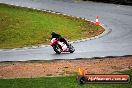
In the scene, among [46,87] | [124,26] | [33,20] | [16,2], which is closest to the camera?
[46,87]

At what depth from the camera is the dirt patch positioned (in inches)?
728

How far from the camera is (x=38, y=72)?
18719 mm

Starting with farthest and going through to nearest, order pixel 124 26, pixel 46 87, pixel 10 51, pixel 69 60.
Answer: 1. pixel 124 26
2. pixel 10 51
3. pixel 69 60
4. pixel 46 87

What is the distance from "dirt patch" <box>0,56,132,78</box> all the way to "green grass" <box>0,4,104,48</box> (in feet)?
20.7

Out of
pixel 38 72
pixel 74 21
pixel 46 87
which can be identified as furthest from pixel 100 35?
pixel 46 87

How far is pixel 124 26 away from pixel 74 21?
4.79 meters

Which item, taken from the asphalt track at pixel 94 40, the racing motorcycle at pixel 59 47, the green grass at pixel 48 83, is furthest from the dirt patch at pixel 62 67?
the racing motorcycle at pixel 59 47

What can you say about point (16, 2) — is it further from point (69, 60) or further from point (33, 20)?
point (69, 60)

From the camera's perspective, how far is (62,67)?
776 inches

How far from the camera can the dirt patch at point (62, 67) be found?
60.7 feet

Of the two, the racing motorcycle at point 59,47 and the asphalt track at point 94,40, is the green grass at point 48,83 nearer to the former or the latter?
the asphalt track at point 94,40

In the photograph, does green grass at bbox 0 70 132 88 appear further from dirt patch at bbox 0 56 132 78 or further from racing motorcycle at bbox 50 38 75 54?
racing motorcycle at bbox 50 38 75 54

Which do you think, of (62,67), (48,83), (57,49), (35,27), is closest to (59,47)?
(57,49)

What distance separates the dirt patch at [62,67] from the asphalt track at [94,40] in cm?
133
